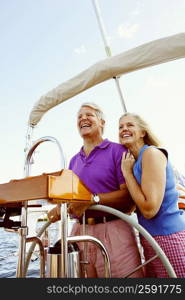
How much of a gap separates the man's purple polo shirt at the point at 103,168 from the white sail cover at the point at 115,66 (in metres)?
0.86

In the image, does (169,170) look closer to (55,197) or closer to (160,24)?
(55,197)

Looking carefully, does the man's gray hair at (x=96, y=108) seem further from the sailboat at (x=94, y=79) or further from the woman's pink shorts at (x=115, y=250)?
the woman's pink shorts at (x=115, y=250)

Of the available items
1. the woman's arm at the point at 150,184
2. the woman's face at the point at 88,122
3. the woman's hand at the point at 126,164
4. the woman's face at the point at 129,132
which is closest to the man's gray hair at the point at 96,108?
the woman's face at the point at 88,122

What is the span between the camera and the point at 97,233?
1.43 meters

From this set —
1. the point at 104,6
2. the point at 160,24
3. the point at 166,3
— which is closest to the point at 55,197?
the point at 160,24

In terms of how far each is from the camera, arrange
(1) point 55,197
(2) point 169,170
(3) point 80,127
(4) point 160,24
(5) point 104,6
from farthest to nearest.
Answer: (5) point 104,6 < (4) point 160,24 < (3) point 80,127 < (2) point 169,170 < (1) point 55,197

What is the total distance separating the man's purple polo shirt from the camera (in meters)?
1.49

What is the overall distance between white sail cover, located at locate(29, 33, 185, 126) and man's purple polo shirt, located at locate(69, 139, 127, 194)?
0.86m

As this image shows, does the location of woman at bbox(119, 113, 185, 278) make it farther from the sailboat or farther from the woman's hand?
the sailboat

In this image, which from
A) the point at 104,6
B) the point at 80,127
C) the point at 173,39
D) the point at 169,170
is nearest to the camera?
the point at 169,170

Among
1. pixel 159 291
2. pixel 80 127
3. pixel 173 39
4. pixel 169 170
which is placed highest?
pixel 173 39

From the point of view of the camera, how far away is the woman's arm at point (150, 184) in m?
1.24

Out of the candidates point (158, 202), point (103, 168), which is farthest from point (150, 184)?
point (103, 168)

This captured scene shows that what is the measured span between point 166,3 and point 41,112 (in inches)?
111
